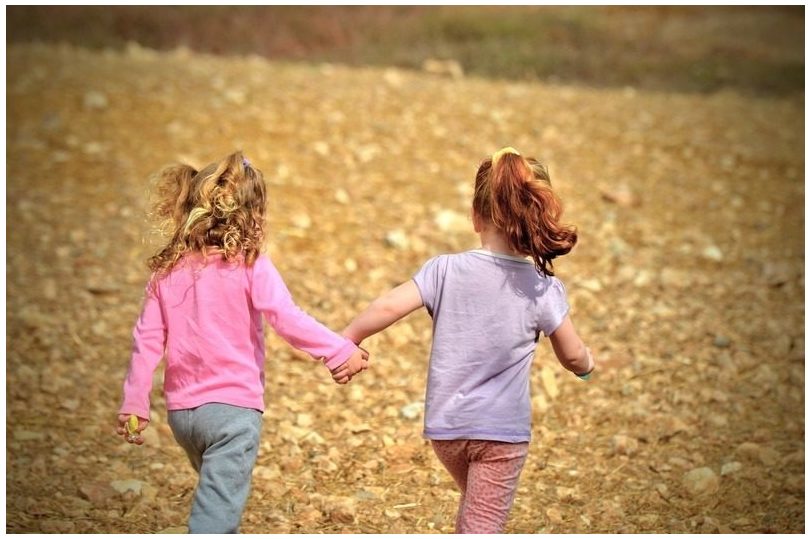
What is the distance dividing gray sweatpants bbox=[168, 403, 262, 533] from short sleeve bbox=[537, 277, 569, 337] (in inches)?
35.3

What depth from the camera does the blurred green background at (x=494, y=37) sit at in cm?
1412

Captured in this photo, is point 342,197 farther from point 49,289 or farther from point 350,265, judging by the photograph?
point 49,289

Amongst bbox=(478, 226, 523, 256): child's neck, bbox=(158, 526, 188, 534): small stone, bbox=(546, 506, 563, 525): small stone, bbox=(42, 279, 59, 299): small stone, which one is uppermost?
bbox=(42, 279, 59, 299): small stone

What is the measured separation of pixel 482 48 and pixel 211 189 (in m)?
11.7

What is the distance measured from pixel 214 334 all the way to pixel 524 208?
981mm

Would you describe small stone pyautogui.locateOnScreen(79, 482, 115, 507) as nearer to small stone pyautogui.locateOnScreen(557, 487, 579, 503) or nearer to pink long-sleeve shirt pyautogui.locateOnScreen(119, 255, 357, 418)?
pink long-sleeve shirt pyautogui.locateOnScreen(119, 255, 357, 418)

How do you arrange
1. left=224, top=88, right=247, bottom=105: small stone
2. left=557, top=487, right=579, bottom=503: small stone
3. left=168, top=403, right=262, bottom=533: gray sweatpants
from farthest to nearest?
left=224, top=88, right=247, bottom=105: small stone, left=557, top=487, right=579, bottom=503: small stone, left=168, top=403, right=262, bottom=533: gray sweatpants

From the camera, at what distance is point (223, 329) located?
10.9 ft

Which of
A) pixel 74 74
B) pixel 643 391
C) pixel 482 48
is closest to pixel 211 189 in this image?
pixel 643 391

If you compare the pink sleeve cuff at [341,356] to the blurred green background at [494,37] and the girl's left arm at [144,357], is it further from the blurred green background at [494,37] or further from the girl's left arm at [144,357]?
the blurred green background at [494,37]

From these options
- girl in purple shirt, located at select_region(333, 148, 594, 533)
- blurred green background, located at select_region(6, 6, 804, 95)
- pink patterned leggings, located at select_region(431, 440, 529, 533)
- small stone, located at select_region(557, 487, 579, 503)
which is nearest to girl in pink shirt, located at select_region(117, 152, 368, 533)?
girl in purple shirt, located at select_region(333, 148, 594, 533)

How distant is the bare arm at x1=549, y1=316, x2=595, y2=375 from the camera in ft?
11.0

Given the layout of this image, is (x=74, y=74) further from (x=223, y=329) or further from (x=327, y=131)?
(x=223, y=329)

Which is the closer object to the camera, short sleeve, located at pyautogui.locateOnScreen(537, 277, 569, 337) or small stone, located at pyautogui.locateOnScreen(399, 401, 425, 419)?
short sleeve, located at pyautogui.locateOnScreen(537, 277, 569, 337)
